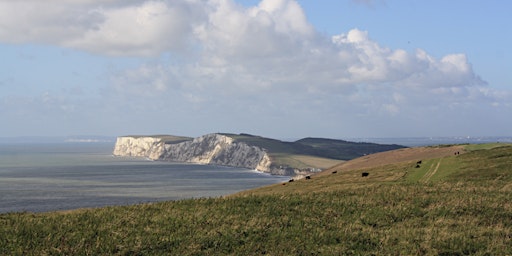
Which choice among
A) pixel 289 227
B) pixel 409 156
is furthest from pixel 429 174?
pixel 289 227

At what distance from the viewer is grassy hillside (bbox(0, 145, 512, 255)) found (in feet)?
74.4

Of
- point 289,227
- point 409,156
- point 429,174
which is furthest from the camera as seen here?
point 409,156

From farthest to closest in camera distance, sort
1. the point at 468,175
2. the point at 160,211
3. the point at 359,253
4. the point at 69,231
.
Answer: the point at 468,175
the point at 160,211
the point at 69,231
the point at 359,253

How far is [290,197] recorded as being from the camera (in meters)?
36.8

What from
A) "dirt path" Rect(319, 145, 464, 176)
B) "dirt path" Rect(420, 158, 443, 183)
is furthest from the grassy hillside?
"dirt path" Rect(319, 145, 464, 176)

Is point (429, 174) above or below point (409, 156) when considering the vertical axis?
below

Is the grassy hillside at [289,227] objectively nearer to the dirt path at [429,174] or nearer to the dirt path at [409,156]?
the dirt path at [429,174]

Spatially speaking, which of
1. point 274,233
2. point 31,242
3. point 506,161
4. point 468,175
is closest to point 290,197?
point 274,233

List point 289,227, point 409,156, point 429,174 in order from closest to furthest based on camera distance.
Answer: point 289,227 → point 429,174 → point 409,156

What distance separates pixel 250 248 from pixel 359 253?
4704 millimetres

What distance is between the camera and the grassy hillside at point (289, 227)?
74.4 ft

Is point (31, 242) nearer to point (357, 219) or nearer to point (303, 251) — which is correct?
point (303, 251)

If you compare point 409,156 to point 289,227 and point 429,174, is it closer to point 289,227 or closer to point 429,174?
point 429,174

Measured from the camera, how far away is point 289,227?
26.7 metres
